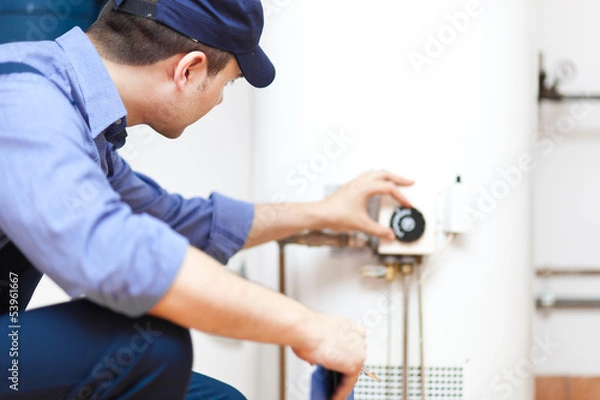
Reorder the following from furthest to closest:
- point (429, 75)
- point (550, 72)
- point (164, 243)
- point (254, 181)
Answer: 1. point (550, 72)
2. point (254, 181)
3. point (429, 75)
4. point (164, 243)

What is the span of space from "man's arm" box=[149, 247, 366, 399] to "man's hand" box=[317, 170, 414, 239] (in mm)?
441

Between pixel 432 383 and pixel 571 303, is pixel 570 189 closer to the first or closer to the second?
pixel 571 303

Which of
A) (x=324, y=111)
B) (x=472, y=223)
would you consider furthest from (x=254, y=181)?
(x=472, y=223)

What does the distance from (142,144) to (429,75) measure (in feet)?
2.58

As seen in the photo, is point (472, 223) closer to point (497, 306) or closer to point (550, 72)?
point (497, 306)

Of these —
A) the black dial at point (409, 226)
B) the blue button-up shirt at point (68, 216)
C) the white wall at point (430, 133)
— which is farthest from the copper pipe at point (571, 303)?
the blue button-up shirt at point (68, 216)

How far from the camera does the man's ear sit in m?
0.97

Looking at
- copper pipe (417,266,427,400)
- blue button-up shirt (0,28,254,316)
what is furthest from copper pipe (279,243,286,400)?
blue button-up shirt (0,28,254,316)

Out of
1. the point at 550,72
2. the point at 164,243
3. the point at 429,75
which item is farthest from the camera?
the point at 550,72

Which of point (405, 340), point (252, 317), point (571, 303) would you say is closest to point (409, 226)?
point (405, 340)

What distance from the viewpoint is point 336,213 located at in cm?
128

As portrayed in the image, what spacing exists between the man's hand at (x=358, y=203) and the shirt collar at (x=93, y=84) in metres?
0.47

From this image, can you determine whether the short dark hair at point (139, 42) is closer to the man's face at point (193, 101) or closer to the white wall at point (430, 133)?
the man's face at point (193, 101)

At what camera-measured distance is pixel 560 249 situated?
71.4 inches
